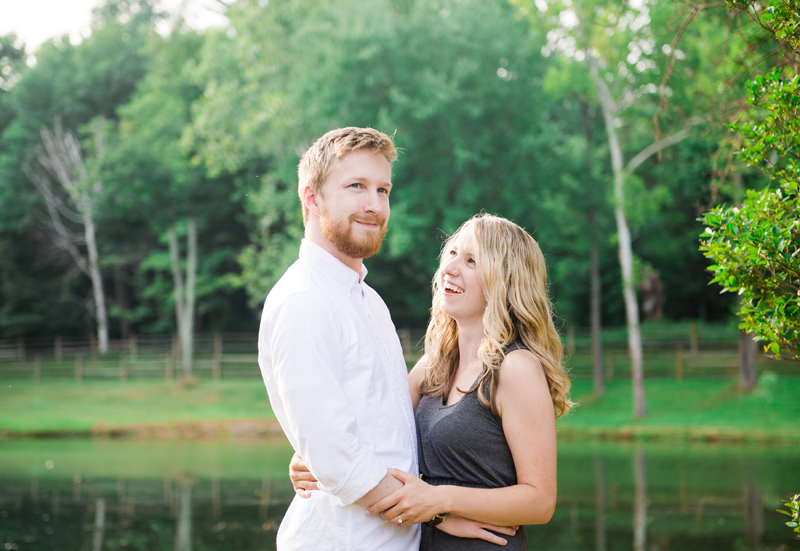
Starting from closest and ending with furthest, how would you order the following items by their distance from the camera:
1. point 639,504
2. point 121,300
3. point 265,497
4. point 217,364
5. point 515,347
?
point 515,347
point 639,504
point 265,497
point 217,364
point 121,300

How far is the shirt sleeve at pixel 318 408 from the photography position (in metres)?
2.19

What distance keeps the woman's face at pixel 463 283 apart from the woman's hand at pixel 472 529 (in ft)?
2.75

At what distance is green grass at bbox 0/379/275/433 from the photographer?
15.5 metres

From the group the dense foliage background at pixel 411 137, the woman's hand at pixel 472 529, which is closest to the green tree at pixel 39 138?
the dense foliage background at pixel 411 137

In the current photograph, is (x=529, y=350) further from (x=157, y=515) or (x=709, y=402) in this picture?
(x=709, y=402)

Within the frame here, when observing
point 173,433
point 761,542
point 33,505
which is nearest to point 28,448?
point 173,433

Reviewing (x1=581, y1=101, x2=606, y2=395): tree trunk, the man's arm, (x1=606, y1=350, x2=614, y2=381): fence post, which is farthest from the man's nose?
(x1=606, y1=350, x2=614, y2=381): fence post

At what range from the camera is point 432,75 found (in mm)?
16234

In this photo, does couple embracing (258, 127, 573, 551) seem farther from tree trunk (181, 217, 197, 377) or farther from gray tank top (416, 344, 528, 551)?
tree trunk (181, 217, 197, 377)

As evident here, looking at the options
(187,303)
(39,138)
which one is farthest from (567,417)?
(39,138)

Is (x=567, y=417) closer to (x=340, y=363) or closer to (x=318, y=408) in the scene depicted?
(x=340, y=363)

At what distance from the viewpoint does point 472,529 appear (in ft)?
8.38

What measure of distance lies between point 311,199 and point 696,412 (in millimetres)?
14603

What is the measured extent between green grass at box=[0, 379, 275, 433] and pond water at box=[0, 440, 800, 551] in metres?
2.09
